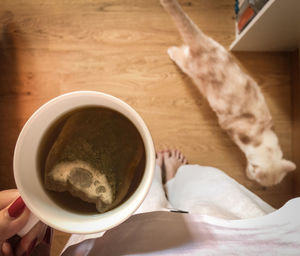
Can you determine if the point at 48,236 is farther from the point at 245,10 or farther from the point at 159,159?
the point at 245,10

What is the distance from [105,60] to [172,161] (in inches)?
20.9

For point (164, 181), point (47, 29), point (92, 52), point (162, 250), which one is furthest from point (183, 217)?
point (47, 29)

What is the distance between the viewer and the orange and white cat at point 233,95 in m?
0.93

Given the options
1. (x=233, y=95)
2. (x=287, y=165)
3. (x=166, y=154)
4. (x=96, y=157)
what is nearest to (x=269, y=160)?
(x=287, y=165)

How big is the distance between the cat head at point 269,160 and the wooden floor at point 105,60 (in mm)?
202

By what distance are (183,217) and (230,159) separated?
25.5 inches

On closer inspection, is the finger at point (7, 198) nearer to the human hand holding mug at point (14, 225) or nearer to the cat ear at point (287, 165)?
the human hand holding mug at point (14, 225)

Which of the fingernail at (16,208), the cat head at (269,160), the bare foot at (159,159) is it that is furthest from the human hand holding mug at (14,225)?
the cat head at (269,160)

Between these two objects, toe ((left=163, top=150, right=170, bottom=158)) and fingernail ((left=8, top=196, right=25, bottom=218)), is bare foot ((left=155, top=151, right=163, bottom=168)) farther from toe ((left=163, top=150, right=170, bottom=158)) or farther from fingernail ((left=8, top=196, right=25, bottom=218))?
fingernail ((left=8, top=196, right=25, bottom=218))

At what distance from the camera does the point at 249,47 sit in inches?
42.7

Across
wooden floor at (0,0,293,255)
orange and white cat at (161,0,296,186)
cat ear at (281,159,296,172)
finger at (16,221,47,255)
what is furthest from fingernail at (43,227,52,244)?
cat ear at (281,159,296,172)

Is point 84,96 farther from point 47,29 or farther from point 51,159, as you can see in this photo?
point 47,29

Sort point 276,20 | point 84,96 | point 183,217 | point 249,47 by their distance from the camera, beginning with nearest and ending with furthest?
point 84,96 → point 183,217 → point 276,20 → point 249,47

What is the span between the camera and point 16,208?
45cm
